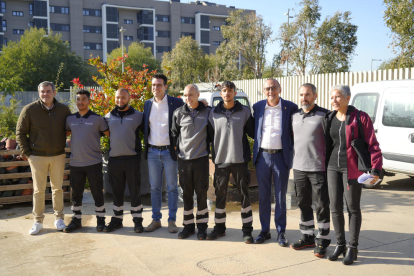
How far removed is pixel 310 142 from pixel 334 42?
2085 cm

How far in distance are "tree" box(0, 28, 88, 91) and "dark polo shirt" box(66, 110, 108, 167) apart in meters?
45.3

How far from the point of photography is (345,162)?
14.3ft

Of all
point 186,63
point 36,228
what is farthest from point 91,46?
point 36,228

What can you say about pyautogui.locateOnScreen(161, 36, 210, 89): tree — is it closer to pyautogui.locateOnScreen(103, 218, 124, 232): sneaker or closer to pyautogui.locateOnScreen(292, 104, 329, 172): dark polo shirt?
pyautogui.locateOnScreen(103, 218, 124, 232): sneaker

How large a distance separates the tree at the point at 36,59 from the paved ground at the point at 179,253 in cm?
4579

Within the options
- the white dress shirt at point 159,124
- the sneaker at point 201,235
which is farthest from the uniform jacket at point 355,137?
the white dress shirt at point 159,124

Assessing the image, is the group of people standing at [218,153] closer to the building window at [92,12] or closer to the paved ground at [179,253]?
the paved ground at [179,253]

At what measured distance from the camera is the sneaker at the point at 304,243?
15.9 feet

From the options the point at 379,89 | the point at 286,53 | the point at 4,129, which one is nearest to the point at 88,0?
the point at 286,53

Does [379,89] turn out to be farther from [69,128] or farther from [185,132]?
[69,128]

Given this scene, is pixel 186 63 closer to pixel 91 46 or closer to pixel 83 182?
pixel 83 182

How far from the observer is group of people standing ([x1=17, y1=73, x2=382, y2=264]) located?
4516mm

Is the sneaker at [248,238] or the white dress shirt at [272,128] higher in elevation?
the white dress shirt at [272,128]

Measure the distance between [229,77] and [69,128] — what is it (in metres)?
27.3
